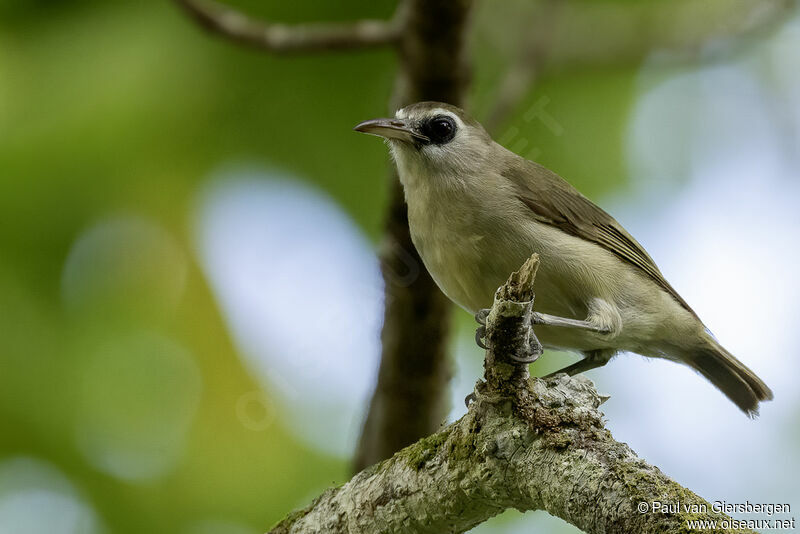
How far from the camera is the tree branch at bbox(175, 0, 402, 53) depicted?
564cm

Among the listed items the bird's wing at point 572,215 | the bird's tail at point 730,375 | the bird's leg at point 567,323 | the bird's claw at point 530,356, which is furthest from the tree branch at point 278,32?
the bird's tail at point 730,375

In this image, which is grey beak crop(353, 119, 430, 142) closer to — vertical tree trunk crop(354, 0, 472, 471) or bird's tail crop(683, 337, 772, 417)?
vertical tree trunk crop(354, 0, 472, 471)

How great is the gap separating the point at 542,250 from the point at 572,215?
1.70 ft

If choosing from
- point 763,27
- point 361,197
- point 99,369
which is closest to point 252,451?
point 99,369

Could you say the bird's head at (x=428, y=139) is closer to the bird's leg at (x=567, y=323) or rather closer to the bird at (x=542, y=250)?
the bird at (x=542, y=250)

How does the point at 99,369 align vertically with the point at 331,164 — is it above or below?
below

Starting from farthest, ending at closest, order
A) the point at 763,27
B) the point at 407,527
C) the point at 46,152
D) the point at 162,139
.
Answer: the point at 763,27 → the point at 162,139 → the point at 46,152 → the point at 407,527

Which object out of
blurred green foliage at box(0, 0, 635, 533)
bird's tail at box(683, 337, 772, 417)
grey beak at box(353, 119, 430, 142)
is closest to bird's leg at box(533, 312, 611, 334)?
bird's tail at box(683, 337, 772, 417)

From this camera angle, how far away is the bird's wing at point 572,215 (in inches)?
201

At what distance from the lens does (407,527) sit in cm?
364

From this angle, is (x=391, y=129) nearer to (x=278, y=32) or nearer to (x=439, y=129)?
(x=439, y=129)

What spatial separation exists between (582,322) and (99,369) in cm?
400

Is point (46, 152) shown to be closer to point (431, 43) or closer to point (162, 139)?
point (162, 139)

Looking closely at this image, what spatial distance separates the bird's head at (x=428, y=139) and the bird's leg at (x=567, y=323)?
44.4 inches
